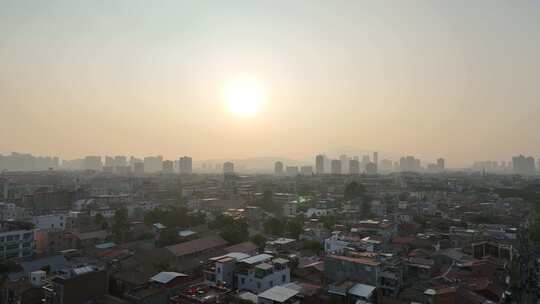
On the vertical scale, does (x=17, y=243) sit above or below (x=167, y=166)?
below

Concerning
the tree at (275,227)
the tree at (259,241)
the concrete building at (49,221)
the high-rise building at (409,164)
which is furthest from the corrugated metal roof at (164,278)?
the high-rise building at (409,164)

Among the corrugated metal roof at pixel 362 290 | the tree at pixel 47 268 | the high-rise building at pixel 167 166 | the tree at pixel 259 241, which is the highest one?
the high-rise building at pixel 167 166

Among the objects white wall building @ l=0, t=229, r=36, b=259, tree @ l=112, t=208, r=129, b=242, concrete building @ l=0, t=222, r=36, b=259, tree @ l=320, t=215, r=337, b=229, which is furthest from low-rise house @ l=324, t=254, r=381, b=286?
white wall building @ l=0, t=229, r=36, b=259

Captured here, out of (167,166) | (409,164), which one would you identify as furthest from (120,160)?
(409,164)

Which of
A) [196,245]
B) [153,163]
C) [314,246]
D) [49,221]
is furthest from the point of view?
[153,163]

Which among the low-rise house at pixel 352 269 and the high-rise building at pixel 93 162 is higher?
the high-rise building at pixel 93 162

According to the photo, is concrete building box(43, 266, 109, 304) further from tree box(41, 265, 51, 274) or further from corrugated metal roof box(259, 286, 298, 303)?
corrugated metal roof box(259, 286, 298, 303)

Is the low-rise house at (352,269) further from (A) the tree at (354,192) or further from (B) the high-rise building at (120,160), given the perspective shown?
(B) the high-rise building at (120,160)

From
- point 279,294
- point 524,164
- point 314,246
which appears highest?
point 524,164

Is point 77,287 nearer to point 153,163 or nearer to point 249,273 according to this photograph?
point 249,273

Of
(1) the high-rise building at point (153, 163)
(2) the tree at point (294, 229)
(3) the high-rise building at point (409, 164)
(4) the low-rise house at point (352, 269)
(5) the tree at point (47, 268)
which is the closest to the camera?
(4) the low-rise house at point (352, 269)

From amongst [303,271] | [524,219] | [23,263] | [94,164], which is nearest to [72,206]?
[23,263]

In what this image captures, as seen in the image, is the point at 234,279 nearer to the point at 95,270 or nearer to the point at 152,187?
the point at 95,270
